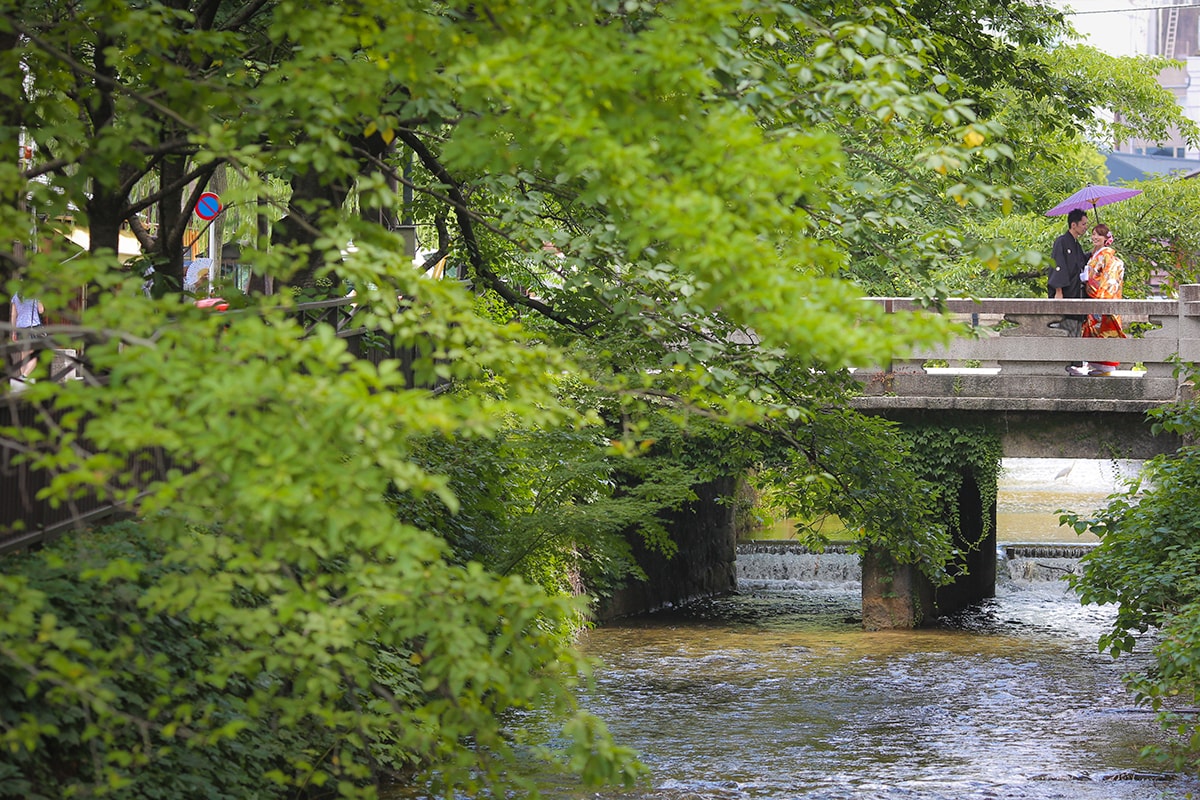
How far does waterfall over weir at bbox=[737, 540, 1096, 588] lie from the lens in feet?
80.2

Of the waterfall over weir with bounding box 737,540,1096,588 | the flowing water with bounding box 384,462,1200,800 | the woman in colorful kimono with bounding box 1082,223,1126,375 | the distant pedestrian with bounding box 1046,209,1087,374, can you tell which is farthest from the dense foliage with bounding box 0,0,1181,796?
the waterfall over weir with bounding box 737,540,1096,588

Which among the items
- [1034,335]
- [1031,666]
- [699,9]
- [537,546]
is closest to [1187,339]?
[1034,335]

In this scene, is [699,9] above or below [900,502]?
above

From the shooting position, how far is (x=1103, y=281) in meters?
17.2

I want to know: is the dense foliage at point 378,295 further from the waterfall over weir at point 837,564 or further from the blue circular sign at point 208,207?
the waterfall over weir at point 837,564

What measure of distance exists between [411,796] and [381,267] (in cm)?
642

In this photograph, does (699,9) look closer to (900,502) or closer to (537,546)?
(900,502)

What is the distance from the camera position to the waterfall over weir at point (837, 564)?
2445cm

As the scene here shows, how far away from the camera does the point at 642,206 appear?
443 cm

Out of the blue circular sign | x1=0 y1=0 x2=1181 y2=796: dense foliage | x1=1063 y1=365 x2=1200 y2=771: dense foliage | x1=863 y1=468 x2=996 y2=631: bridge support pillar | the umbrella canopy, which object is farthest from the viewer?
the blue circular sign

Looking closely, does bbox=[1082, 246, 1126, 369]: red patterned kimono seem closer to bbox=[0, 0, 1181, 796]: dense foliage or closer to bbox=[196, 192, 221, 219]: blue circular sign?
bbox=[0, 0, 1181, 796]: dense foliage

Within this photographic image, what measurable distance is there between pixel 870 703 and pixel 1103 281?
6.11 metres

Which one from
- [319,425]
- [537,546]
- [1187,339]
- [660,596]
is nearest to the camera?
[319,425]

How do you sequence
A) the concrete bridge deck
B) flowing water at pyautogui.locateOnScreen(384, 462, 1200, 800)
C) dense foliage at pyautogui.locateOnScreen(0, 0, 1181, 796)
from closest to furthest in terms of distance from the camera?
dense foliage at pyautogui.locateOnScreen(0, 0, 1181, 796) → flowing water at pyautogui.locateOnScreen(384, 462, 1200, 800) → the concrete bridge deck
